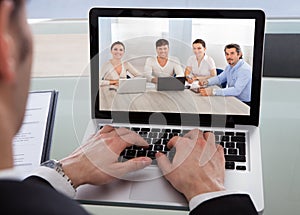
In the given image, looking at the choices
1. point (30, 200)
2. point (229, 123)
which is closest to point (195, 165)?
point (229, 123)

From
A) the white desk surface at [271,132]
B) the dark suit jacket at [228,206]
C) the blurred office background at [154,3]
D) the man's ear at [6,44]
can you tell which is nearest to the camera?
the man's ear at [6,44]

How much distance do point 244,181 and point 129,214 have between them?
188 millimetres

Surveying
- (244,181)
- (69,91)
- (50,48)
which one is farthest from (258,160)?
(50,48)

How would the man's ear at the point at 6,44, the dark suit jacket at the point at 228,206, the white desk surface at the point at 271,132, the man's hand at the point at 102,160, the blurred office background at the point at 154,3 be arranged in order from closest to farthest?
the man's ear at the point at 6,44, the dark suit jacket at the point at 228,206, the man's hand at the point at 102,160, the white desk surface at the point at 271,132, the blurred office background at the point at 154,3

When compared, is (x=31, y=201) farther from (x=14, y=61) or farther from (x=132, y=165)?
(x=132, y=165)

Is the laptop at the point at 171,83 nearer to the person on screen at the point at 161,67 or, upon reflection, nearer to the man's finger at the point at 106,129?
the person on screen at the point at 161,67

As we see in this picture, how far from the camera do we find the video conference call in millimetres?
939

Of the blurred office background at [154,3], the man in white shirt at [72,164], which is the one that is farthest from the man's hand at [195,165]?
the blurred office background at [154,3]

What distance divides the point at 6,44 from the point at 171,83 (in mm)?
632

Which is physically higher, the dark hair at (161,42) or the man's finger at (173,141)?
the dark hair at (161,42)

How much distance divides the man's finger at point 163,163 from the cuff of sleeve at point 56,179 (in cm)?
15

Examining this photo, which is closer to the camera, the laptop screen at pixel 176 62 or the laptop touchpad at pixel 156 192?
the laptop touchpad at pixel 156 192

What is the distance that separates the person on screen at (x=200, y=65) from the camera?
945 mm

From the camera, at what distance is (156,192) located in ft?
2.63
